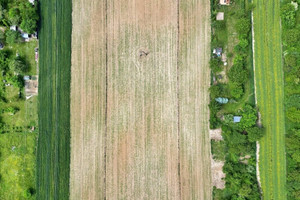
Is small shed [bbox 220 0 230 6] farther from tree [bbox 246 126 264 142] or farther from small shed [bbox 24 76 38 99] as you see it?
small shed [bbox 24 76 38 99]

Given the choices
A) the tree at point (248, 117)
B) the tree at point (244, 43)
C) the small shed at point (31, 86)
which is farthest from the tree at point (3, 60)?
the tree at point (248, 117)

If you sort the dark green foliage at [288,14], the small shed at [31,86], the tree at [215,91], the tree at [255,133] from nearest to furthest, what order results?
the tree at [255,133] → the tree at [215,91] → the dark green foliage at [288,14] → the small shed at [31,86]

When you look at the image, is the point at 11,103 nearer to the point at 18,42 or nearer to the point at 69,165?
the point at 18,42

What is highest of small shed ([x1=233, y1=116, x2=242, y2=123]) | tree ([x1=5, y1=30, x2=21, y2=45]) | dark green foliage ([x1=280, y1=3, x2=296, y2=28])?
dark green foliage ([x1=280, y1=3, x2=296, y2=28])

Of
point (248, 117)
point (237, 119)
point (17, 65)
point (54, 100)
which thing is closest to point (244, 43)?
point (248, 117)

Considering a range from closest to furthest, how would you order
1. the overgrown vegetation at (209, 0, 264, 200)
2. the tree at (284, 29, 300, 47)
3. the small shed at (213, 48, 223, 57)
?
1. the overgrown vegetation at (209, 0, 264, 200)
2. the tree at (284, 29, 300, 47)
3. the small shed at (213, 48, 223, 57)

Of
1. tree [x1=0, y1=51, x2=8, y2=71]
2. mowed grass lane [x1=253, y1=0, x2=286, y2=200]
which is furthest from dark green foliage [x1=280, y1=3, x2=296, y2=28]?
tree [x1=0, y1=51, x2=8, y2=71]

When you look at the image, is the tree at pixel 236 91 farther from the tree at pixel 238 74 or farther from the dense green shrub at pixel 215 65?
the dense green shrub at pixel 215 65
